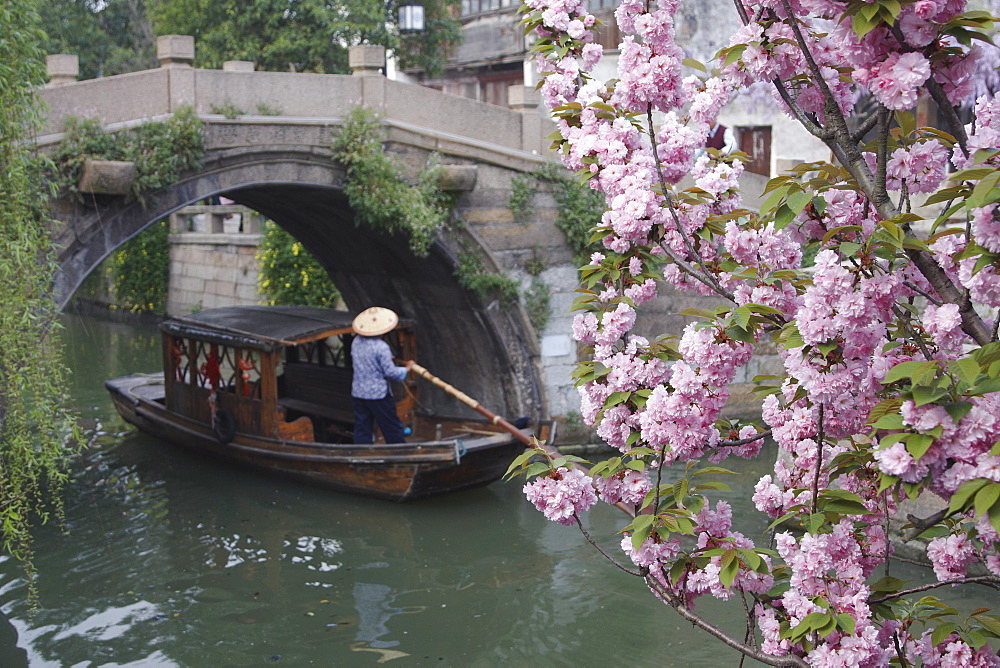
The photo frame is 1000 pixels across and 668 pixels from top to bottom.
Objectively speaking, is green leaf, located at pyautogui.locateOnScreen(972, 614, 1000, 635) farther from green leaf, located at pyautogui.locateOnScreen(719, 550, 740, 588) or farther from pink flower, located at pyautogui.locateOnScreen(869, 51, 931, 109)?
pink flower, located at pyautogui.locateOnScreen(869, 51, 931, 109)

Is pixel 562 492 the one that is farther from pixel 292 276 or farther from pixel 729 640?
pixel 292 276

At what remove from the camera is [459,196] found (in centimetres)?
961

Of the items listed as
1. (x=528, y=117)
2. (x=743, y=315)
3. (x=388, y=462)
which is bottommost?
(x=388, y=462)

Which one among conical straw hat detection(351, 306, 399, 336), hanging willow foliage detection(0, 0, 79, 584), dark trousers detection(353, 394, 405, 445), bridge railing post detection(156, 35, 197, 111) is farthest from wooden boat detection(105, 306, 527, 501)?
hanging willow foliage detection(0, 0, 79, 584)

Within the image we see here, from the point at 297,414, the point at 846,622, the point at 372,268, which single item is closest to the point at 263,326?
the point at 297,414

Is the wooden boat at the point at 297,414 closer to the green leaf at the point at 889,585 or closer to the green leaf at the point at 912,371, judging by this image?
the green leaf at the point at 889,585

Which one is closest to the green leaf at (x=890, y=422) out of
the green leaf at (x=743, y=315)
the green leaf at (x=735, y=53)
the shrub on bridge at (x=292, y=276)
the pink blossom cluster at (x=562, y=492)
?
the green leaf at (x=743, y=315)

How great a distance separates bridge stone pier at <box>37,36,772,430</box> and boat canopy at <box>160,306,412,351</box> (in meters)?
1.12

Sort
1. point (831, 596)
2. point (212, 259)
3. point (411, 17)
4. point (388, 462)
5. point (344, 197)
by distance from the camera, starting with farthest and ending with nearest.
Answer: point (212, 259) < point (411, 17) < point (344, 197) < point (388, 462) < point (831, 596)

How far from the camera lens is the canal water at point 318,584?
5.91 m

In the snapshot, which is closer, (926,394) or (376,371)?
(926,394)

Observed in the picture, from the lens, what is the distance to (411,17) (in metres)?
14.7

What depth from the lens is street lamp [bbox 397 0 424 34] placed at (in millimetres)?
14711

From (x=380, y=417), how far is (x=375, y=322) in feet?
2.63
